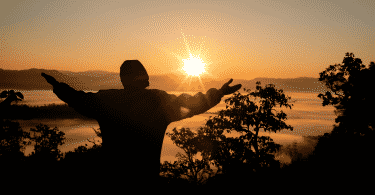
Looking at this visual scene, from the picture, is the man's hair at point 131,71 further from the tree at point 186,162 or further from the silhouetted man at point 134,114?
the tree at point 186,162

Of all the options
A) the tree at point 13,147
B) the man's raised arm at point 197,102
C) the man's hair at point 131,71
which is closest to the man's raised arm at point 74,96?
the man's hair at point 131,71

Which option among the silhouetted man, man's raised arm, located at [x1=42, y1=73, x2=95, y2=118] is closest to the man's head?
the silhouetted man

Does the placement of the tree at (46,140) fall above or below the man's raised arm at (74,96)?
below

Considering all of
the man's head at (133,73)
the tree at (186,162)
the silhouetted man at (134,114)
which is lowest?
the tree at (186,162)

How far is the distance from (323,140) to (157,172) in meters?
32.1

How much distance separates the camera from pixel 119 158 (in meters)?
2.70

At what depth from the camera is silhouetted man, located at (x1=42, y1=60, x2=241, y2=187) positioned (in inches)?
105

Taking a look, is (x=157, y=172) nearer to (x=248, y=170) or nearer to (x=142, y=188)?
(x=142, y=188)

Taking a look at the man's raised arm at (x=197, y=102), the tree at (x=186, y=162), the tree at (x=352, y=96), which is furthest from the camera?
the tree at (x=186, y=162)

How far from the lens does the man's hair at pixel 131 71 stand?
2.81m

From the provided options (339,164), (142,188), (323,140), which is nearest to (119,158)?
(142,188)

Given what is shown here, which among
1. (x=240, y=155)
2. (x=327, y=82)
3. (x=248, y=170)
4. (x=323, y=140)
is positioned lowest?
(x=248, y=170)

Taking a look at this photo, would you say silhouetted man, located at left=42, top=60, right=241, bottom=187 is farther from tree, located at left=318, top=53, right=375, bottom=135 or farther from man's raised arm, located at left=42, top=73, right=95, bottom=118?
tree, located at left=318, top=53, right=375, bottom=135

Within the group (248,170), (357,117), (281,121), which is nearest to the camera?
(357,117)
